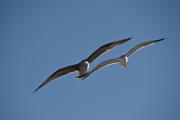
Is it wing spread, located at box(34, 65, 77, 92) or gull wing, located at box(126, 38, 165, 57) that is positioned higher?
gull wing, located at box(126, 38, 165, 57)

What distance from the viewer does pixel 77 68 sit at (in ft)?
59.7

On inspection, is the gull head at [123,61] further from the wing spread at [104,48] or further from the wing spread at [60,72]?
the wing spread at [60,72]

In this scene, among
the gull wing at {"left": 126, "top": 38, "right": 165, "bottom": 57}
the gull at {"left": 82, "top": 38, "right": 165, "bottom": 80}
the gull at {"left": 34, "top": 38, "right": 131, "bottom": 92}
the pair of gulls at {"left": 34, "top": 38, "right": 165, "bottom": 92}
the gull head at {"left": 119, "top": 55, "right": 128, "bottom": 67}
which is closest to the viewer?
the pair of gulls at {"left": 34, "top": 38, "right": 165, "bottom": 92}

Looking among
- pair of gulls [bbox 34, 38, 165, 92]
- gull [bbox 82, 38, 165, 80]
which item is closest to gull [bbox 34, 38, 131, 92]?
pair of gulls [bbox 34, 38, 165, 92]

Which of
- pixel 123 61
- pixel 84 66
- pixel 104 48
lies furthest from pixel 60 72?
pixel 123 61

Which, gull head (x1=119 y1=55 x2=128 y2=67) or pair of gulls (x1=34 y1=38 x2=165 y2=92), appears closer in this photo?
pair of gulls (x1=34 y1=38 x2=165 y2=92)

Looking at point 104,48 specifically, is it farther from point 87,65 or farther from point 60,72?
point 60,72

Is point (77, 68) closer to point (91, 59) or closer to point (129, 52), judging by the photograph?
point (91, 59)

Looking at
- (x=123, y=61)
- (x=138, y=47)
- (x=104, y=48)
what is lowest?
(x=123, y=61)

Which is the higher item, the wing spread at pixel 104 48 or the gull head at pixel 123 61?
the wing spread at pixel 104 48

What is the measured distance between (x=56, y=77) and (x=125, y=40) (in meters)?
3.18

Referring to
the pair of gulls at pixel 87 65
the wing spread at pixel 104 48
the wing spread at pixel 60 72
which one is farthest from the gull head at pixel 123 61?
the wing spread at pixel 60 72

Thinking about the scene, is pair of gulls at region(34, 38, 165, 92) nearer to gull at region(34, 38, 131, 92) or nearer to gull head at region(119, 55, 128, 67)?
gull at region(34, 38, 131, 92)

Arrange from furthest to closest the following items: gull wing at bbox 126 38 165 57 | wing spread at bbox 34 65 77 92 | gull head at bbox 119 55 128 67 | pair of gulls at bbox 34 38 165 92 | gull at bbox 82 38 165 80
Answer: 1. gull head at bbox 119 55 128 67
2. gull wing at bbox 126 38 165 57
3. gull at bbox 82 38 165 80
4. pair of gulls at bbox 34 38 165 92
5. wing spread at bbox 34 65 77 92
